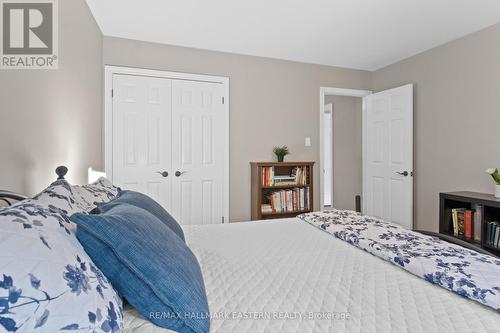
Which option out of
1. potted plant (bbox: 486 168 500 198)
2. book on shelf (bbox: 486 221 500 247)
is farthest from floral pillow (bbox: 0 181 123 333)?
potted plant (bbox: 486 168 500 198)

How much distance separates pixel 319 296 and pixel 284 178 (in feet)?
8.85

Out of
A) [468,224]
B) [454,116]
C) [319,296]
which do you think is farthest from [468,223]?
[319,296]

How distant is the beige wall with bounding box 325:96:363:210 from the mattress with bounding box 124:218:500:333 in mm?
3832

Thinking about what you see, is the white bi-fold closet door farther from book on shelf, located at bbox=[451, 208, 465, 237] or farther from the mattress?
book on shelf, located at bbox=[451, 208, 465, 237]

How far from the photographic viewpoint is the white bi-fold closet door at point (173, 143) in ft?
10.8

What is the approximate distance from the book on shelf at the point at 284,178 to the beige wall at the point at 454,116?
1484 mm

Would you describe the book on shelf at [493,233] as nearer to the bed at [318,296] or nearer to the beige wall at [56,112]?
the bed at [318,296]

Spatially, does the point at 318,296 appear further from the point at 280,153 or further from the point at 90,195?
the point at 280,153

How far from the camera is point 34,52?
158 centimetres

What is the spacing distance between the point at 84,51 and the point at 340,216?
2503 millimetres

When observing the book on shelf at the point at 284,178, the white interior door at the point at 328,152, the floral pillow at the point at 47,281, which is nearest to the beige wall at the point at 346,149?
the white interior door at the point at 328,152

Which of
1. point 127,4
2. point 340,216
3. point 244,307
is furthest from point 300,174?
point 244,307

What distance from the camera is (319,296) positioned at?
105cm

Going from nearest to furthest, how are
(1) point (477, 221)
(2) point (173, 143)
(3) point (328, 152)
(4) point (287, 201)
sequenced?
(1) point (477, 221), (2) point (173, 143), (4) point (287, 201), (3) point (328, 152)
